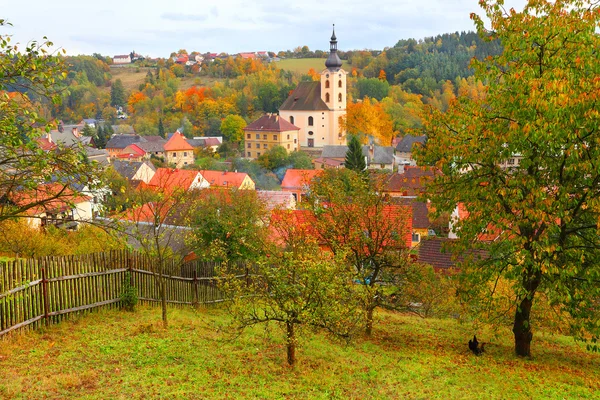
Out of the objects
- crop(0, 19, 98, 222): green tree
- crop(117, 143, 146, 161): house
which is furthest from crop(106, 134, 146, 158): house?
crop(0, 19, 98, 222): green tree

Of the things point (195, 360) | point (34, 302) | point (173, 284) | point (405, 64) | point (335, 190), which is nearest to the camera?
point (195, 360)

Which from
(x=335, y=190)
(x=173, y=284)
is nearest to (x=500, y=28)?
(x=335, y=190)

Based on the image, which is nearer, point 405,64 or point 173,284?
point 173,284

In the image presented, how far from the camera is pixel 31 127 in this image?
A: 25.8 feet

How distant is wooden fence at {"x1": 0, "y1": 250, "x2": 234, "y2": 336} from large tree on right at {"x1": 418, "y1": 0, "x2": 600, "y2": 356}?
19.5 feet

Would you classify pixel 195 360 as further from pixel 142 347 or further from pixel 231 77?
pixel 231 77

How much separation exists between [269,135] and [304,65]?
99.3 metres

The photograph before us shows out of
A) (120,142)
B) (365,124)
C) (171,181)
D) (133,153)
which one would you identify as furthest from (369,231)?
(120,142)

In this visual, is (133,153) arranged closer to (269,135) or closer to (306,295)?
(269,135)

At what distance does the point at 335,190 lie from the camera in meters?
14.6

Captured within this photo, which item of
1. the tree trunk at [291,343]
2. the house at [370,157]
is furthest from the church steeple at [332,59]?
the tree trunk at [291,343]

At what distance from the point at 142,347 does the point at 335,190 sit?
5.98 m

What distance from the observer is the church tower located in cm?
9788

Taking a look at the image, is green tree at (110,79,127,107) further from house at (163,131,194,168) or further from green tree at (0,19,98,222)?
green tree at (0,19,98,222)
